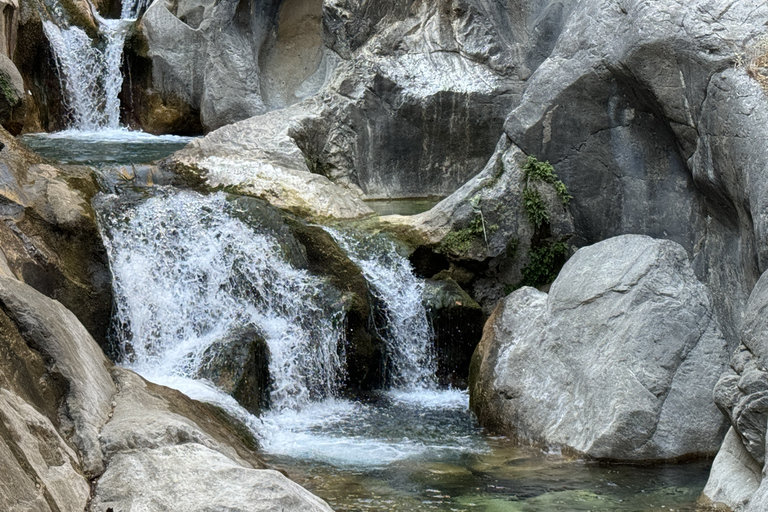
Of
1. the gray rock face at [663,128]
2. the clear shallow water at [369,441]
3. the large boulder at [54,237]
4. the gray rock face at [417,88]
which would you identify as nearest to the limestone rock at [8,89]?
the large boulder at [54,237]

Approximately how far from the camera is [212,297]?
8000 mm

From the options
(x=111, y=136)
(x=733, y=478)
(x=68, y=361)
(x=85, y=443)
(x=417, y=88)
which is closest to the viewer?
(x=85, y=443)

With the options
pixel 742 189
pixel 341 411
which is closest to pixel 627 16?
pixel 742 189

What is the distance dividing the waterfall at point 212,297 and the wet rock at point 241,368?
17 centimetres

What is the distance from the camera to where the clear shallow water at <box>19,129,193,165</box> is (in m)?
10.1

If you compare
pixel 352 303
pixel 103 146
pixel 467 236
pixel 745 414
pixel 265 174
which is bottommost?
pixel 745 414

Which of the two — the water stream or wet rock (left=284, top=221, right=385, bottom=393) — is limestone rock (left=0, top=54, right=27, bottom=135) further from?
wet rock (left=284, top=221, right=385, bottom=393)

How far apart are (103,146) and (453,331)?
5.65 metres

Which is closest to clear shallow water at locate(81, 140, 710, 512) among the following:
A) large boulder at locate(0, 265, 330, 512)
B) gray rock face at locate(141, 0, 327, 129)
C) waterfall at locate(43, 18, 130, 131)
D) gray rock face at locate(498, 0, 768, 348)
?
large boulder at locate(0, 265, 330, 512)

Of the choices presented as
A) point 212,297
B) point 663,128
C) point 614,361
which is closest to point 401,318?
A: point 212,297

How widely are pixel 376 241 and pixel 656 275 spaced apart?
3270 millimetres

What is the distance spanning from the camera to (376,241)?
357 inches

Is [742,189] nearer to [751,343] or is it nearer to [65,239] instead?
[751,343]

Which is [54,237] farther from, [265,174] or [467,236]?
[467,236]
